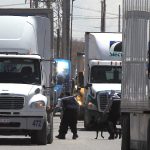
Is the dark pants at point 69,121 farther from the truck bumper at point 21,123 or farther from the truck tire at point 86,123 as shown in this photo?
the truck tire at point 86,123

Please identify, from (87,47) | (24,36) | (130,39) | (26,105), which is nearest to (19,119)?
(26,105)

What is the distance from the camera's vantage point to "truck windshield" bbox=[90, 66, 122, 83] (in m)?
28.2

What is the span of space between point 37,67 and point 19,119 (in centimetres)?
168

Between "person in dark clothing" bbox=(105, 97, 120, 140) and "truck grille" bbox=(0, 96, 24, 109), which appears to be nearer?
"truck grille" bbox=(0, 96, 24, 109)

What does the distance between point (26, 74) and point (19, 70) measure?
0.24m

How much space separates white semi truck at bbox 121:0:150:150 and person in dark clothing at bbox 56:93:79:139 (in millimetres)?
9345

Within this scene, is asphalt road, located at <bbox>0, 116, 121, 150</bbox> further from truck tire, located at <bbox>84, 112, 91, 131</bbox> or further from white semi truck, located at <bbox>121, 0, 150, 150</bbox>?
white semi truck, located at <bbox>121, 0, 150, 150</bbox>

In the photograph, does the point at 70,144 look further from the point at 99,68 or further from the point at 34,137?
the point at 99,68

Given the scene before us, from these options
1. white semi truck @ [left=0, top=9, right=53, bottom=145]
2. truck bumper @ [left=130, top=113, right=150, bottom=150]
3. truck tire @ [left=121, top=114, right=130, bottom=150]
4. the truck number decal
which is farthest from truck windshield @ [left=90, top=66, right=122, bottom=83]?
truck bumper @ [left=130, top=113, right=150, bottom=150]

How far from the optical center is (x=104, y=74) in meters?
28.4

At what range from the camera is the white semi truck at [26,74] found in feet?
66.0

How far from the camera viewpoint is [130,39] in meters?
13.6

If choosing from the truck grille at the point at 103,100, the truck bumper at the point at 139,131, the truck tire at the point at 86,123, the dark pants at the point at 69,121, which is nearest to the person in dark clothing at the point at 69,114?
the dark pants at the point at 69,121

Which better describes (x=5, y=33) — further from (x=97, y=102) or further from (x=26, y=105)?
(x=97, y=102)
